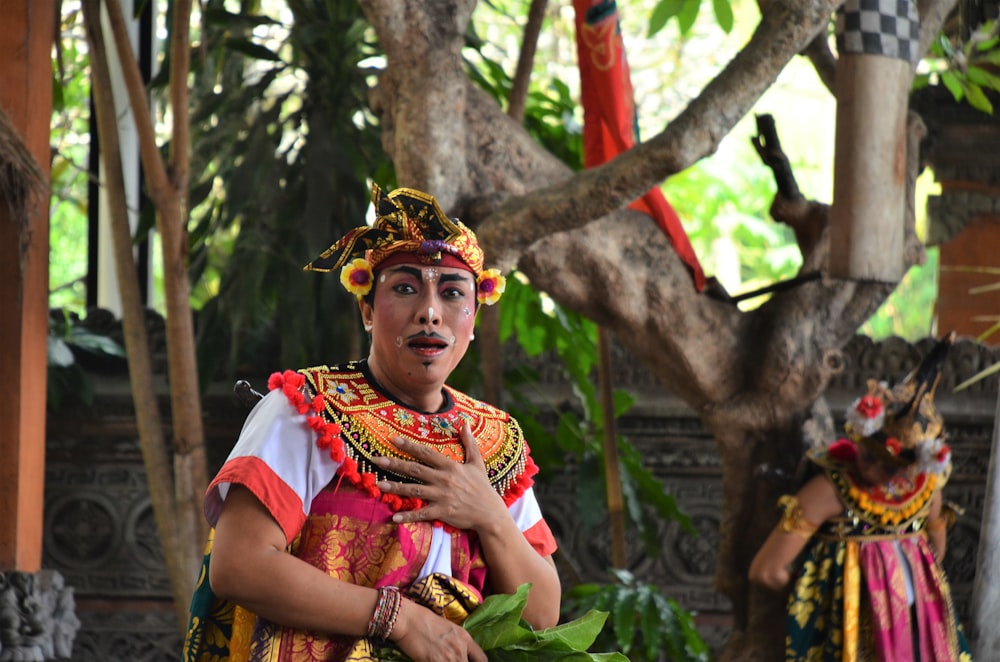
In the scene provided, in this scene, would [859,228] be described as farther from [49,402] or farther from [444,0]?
[49,402]

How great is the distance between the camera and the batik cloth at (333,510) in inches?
71.4

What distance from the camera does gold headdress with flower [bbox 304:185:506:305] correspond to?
1982mm

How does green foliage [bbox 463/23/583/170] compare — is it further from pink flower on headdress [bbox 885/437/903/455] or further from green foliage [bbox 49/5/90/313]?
green foliage [bbox 49/5/90/313]

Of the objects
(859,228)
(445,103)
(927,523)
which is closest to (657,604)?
(927,523)

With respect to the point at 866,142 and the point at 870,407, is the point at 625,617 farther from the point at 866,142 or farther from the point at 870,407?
the point at 866,142

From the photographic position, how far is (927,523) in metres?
3.71

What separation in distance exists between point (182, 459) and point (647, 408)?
5.54ft

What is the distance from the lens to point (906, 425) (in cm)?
347

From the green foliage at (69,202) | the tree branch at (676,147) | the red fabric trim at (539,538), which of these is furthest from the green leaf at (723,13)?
the green foliage at (69,202)

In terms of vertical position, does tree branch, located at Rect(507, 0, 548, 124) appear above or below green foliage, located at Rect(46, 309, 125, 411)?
above

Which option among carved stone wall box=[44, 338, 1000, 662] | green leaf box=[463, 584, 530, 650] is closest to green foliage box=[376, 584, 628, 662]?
green leaf box=[463, 584, 530, 650]

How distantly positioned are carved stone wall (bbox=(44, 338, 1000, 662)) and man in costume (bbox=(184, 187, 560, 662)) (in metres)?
2.40

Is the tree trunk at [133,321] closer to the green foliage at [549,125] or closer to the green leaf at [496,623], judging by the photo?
the green foliage at [549,125]

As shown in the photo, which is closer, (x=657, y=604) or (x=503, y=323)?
(x=657, y=604)
